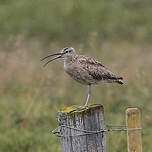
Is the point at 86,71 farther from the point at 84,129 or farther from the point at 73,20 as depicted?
the point at 73,20

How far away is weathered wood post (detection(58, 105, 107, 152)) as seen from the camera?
195 inches

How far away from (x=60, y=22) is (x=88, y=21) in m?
1.03

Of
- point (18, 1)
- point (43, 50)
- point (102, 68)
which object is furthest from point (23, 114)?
point (18, 1)

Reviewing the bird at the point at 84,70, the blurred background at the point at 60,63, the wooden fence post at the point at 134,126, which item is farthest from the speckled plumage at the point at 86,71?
the wooden fence post at the point at 134,126

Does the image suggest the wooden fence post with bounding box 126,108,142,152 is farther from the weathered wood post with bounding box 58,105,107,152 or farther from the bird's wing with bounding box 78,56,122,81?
the bird's wing with bounding box 78,56,122,81

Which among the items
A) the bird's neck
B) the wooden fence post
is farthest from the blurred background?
the wooden fence post

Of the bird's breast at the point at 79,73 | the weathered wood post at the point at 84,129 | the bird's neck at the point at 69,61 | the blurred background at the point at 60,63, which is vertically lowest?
the weathered wood post at the point at 84,129

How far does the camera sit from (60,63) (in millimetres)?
11742

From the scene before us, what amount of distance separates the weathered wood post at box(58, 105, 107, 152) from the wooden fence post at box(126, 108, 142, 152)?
0.24 m

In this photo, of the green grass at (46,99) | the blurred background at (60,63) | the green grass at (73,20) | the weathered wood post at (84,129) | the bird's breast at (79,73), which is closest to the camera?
the weathered wood post at (84,129)

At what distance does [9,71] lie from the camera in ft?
37.2

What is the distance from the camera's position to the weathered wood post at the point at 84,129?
195 inches

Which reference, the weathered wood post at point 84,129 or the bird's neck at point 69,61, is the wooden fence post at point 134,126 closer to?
the weathered wood post at point 84,129

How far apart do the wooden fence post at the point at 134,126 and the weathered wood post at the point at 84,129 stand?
0.24 m
